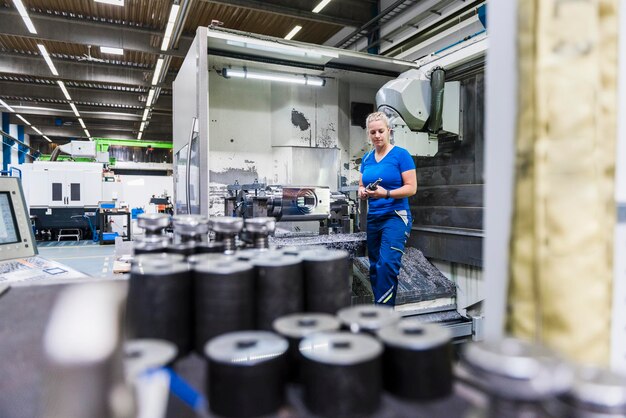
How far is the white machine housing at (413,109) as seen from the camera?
3.15 m

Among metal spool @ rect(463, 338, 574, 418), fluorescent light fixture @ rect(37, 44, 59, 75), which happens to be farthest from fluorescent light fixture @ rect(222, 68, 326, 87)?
fluorescent light fixture @ rect(37, 44, 59, 75)

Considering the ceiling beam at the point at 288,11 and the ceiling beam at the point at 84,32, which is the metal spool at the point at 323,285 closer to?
the ceiling beam at the point at 288,11

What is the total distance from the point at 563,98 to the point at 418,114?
2823 millimetres

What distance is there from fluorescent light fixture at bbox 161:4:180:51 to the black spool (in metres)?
5.97

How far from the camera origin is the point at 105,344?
0.60 m

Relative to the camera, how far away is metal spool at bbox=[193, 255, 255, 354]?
1.99ft

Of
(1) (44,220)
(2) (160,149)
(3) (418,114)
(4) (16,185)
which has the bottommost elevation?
(1) (44,220)

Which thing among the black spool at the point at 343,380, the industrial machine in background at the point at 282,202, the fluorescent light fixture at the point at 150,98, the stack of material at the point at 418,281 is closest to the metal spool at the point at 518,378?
the black spool at the point at 343,380

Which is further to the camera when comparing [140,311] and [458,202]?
[458,202]

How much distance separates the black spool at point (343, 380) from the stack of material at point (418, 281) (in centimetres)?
282

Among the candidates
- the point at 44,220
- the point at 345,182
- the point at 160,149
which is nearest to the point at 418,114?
the point at 345,182

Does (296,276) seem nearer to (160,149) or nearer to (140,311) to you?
(140,311)

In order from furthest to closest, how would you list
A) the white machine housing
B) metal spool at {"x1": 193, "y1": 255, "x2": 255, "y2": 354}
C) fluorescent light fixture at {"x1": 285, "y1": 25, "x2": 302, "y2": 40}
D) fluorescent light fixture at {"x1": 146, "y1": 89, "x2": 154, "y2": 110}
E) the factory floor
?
fluorescent light fixture at {"x1": 146, "y1": 89, "x2": 154, "y2": 110}, fluorescent light fixture at {"x1": 285, "y1": 25, "x2": 302, "y2": 40}, the factory floor, the white machine housing, metal spool at {"x1": 193, "y1": 255, "x2": 255, "y2": 354}

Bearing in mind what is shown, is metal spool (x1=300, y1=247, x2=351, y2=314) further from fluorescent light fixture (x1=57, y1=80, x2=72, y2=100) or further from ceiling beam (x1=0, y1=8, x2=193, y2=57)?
fluorescent light fixture (x1=57, y1=80, x2=72, y2=100)
